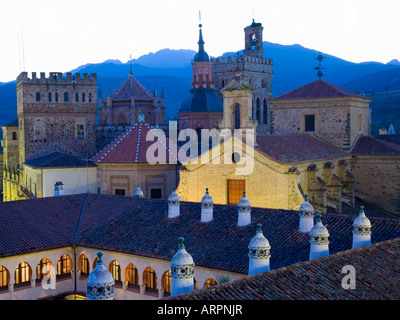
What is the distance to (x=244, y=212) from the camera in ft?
66.8

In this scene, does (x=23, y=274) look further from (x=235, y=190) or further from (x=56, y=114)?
(x=56, y=114)

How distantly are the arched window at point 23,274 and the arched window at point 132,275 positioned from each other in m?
3.58

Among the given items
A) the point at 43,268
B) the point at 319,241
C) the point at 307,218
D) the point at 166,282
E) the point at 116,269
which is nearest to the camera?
the point at 319,241

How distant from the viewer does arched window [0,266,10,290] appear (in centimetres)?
2106

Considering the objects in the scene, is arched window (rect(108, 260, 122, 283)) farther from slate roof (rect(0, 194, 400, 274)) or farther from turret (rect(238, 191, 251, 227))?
turret (rect(238, 191, 251, 227))

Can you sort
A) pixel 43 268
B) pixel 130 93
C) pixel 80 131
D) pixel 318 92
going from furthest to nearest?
pixel 130 93 < pixel 80 131 < pixel 318 92 < pixel 43 268

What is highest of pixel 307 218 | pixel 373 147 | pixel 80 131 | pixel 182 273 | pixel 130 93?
pixel 130 93

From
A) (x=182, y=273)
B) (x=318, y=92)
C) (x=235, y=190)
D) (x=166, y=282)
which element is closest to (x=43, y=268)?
(x=166, y=282)

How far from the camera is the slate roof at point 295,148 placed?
1065 inches

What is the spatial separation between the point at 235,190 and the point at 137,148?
27.6ft

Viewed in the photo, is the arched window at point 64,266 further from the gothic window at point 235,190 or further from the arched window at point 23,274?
the gothic window at point 235,190

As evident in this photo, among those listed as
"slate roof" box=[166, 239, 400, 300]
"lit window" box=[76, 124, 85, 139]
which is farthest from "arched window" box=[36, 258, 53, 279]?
"lit window" box=[76, 124, 85, 139]

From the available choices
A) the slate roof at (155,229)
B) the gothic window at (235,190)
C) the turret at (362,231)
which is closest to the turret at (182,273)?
the slate roof at (155,229)
